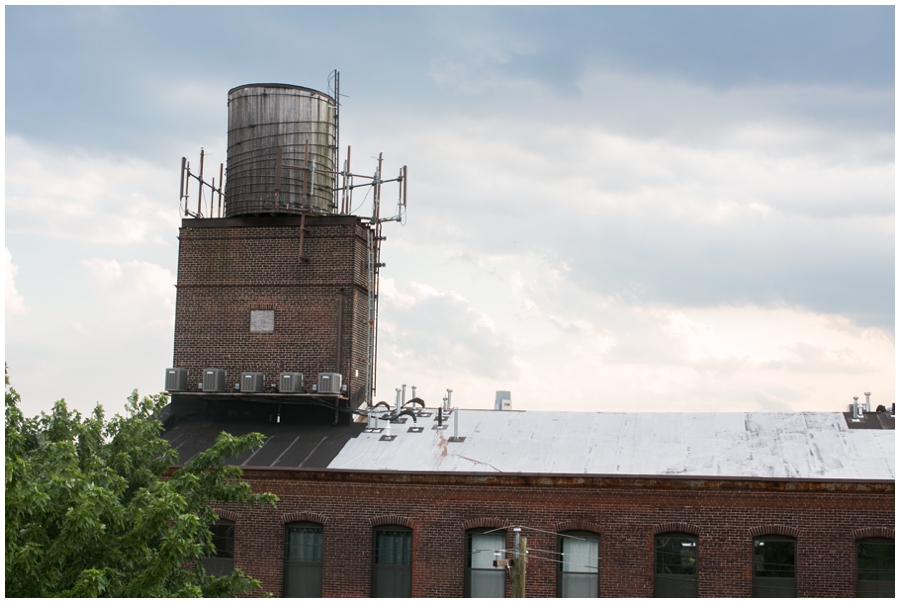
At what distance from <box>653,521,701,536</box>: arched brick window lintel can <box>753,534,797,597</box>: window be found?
1259mm

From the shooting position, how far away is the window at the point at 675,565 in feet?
75.2

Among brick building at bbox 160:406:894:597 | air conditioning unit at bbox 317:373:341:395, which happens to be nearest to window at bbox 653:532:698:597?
A: brick building at bbox 160:406:894:597

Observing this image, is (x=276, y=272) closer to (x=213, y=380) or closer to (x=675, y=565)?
(x=213, y=380)

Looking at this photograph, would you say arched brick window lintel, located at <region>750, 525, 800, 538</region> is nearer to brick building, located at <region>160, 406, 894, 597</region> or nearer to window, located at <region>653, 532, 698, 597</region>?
brick building, located at <region>160, 406, 894, 597</region>

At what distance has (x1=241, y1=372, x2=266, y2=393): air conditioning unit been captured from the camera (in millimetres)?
28172

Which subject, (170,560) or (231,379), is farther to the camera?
(231,379)

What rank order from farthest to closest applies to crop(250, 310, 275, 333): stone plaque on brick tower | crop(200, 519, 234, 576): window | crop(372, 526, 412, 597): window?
crop(250, 310, 275, 333): stone plaque on brick tower, crop(200, 519, 234, 576): window, crop(372, 526, 412, 597): window

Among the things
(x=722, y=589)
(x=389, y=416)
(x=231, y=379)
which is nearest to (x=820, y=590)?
(x=722, y=589)

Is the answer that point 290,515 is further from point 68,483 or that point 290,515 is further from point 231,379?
point 68,483

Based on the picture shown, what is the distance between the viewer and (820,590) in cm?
2244

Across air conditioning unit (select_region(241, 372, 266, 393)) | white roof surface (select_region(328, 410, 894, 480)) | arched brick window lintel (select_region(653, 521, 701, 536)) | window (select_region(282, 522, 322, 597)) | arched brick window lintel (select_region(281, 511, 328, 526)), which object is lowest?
window (select_region(282, 522, 322, 597))

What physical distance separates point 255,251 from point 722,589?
14.9 m

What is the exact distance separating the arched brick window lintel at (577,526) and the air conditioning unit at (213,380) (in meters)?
10.0

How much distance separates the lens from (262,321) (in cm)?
2914
